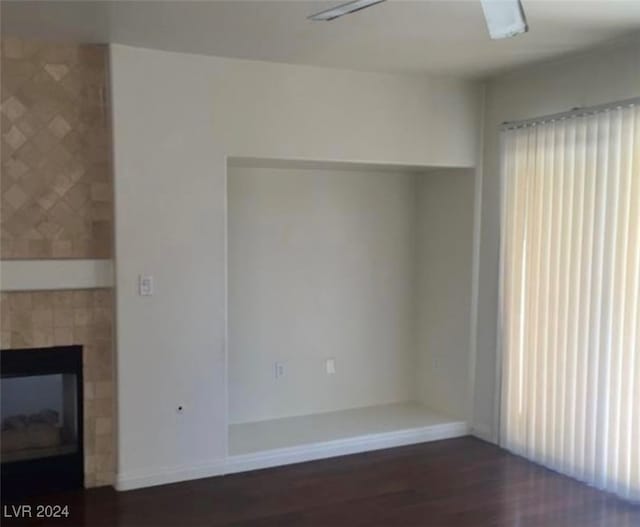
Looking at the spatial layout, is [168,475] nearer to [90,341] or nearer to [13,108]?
[90,341]

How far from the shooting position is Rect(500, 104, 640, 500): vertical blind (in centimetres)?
362

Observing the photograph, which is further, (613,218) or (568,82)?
(568,82)

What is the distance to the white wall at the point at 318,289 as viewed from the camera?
15.6ft

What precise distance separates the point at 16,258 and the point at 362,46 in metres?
2.35

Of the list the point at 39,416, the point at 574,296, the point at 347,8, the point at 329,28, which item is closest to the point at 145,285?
the point at 39,416

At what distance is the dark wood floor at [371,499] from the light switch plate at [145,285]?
118 cm

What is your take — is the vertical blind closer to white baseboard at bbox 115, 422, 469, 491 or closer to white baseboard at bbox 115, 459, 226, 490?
white baseboard at bbox 115, 422, 469, 491

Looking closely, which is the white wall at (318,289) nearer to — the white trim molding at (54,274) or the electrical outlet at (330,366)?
the electrical outlet at (330,366)

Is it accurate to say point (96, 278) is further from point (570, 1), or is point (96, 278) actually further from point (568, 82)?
point (568, 82)

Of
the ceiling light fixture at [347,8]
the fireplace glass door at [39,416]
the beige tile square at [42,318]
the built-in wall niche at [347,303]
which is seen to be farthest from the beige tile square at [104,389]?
the ceiling light fixture at [347,8]

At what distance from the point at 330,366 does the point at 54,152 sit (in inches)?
104

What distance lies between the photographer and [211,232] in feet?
13.0

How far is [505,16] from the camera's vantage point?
2.46 meters

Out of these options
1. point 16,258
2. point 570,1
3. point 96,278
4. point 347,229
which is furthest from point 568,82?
point 16,258
